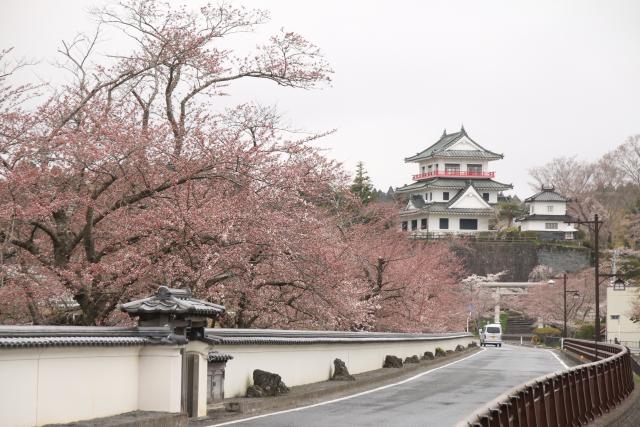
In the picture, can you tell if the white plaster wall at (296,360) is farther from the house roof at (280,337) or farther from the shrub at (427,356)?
the shrub at (427,356)

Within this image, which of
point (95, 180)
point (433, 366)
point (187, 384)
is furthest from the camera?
point (433, 366)

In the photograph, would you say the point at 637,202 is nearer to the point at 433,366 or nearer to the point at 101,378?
the point at 433,366

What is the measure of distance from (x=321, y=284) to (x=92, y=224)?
589cm

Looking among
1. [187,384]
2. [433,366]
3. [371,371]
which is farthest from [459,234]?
[187,384]

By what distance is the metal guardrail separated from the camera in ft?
29.8

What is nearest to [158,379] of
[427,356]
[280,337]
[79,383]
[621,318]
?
[79,383]

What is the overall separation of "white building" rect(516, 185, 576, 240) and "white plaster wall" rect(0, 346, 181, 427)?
10734 cm

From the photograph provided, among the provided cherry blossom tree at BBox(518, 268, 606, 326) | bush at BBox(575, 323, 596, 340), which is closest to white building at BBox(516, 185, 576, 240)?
cherry blossom tree at BBox(518, 268, 606, 326)

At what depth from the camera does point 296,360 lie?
67.7ft

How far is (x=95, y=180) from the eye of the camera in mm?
19078

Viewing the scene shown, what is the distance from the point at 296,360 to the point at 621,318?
6869 cm

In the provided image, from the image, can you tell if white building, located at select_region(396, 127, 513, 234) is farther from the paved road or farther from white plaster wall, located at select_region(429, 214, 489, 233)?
the paved road

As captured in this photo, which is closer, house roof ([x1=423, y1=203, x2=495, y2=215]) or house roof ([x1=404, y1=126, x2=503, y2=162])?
house roof ([x1=423, y1=203, x2=495, y2=215])

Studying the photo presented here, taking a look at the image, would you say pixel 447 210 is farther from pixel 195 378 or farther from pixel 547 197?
pixel 195 378
